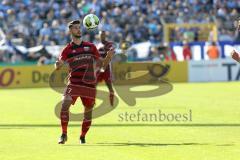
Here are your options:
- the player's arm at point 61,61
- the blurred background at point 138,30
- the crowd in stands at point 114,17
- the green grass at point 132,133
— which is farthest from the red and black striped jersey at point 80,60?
the crowd in stands at point 114,17

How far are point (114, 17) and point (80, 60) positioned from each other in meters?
25.0

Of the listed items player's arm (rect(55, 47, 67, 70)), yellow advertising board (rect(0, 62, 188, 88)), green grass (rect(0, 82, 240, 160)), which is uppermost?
player's arm (rect(55, 47, 67, 70))

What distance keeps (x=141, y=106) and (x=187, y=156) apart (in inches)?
411

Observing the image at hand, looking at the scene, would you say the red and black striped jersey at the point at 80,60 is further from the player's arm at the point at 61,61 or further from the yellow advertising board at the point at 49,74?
the yellow advertising board at the point at 49,74

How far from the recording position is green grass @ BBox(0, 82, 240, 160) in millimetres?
11906

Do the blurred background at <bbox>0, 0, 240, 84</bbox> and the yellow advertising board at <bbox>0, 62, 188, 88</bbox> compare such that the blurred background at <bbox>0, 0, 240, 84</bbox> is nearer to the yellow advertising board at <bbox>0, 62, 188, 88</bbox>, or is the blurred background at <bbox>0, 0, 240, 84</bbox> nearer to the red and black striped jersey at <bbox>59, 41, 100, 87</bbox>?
the yellow advertising board at <bbox>0, 62, 188, 88</bbox>

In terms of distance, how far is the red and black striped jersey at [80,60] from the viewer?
1346 centimetres

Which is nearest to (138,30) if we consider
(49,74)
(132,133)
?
(49,74)

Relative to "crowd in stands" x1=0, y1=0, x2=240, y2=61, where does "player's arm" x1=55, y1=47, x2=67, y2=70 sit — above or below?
below

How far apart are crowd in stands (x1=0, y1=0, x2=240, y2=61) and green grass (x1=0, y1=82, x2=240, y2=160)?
10.8m

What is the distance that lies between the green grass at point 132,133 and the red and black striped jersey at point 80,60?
4.18 ft

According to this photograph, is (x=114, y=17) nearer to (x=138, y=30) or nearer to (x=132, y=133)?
(x=138, y=30)

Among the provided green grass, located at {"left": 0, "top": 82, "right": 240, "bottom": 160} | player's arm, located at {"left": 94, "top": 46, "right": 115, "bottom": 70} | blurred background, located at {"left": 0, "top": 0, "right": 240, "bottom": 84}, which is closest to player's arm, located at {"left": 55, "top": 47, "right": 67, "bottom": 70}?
player's arm, located at {"left": 94, "top": 46, "right": 115, "bottom": 70}

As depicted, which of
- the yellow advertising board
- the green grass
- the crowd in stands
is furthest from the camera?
the crowd in stands
